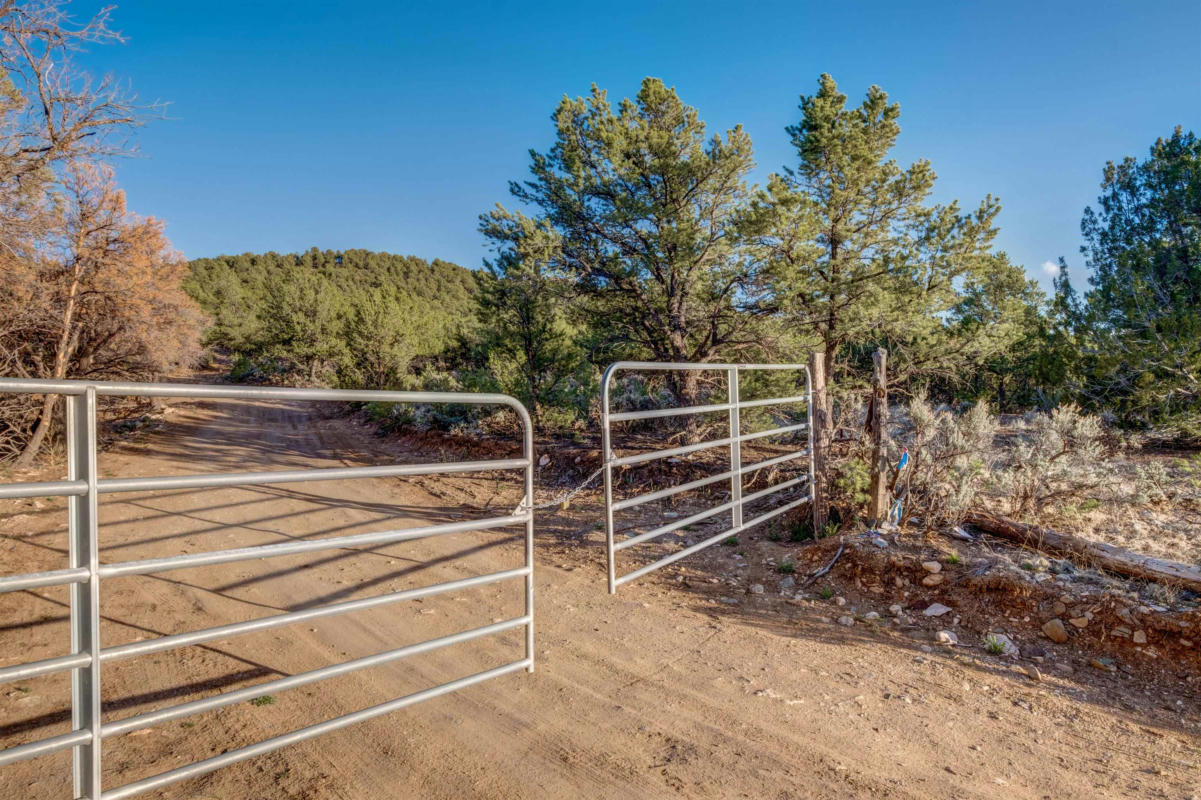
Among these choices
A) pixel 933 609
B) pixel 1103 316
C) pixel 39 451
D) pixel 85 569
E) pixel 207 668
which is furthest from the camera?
pixel 1103 316

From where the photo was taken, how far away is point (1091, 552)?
459 cm

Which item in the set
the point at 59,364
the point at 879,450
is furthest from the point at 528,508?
the point at 59,364

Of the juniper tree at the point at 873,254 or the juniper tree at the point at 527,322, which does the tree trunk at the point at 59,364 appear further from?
the juniper tree at the point at 873,254

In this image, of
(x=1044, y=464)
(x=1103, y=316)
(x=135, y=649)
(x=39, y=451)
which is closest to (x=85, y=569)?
(x=135, y=649)

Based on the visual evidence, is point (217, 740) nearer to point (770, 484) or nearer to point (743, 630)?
point (743, 630)

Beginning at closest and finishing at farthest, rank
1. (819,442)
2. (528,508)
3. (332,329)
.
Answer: (528,508), (819,442), (332,329)

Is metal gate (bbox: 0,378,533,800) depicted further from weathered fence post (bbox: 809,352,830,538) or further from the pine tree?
the pine tree

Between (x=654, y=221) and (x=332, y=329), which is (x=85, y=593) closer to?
(x=654, y=221)

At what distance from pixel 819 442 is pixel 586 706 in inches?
156

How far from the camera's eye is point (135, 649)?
189 centimetres

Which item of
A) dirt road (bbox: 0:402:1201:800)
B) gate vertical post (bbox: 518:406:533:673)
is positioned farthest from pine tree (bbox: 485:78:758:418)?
gate vertical post (bbox: 518:406:533:673)

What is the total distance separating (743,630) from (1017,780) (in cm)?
175

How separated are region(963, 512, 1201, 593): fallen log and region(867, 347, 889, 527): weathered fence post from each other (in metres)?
0.78

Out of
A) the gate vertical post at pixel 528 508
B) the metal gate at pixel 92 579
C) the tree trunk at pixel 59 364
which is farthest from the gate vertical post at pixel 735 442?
the tree trunk at pixel 59 364
